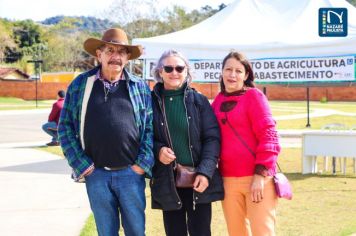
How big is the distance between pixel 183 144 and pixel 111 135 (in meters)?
0.51

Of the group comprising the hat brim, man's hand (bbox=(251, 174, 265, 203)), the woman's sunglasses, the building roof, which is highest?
the building roof

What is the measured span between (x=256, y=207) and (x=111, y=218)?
1039 mm

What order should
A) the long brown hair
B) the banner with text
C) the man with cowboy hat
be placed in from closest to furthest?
1. the man with cowboy hat
2. the long brown hair
3. the banner with text

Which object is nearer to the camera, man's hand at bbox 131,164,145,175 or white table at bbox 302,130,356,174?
man's hand at bbox 131,164,145,175

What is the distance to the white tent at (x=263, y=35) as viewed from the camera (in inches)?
387

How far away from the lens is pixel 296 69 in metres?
10.1

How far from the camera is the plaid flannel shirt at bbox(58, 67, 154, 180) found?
13.5 feet

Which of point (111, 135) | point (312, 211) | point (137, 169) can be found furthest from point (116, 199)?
point (312, 211)

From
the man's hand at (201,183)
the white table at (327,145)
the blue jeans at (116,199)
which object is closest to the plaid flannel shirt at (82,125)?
the blue jeans at (116,199)

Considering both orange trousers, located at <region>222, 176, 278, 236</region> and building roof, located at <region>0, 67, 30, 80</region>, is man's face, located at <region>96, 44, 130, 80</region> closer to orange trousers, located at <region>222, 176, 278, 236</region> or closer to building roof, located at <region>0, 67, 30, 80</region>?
orange trousers, located at <region>222, 176, 278, 236</region>

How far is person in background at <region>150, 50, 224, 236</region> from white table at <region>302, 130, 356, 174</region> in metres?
6.37

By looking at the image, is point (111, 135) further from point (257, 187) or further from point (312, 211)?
point (312, 211)

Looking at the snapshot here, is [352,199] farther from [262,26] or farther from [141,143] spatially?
[141,143]

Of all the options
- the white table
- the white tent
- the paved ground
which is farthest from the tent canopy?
the paved ground
